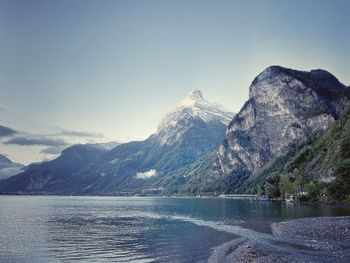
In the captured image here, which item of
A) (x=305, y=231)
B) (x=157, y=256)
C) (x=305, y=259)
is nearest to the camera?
(x=305, y=259)

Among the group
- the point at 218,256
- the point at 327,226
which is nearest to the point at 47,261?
the point at 218,256

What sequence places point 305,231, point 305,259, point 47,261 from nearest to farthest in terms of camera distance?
point 305,259, point 47,261, point 305,231

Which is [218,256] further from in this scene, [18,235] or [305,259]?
[18,235]

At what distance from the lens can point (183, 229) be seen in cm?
10531

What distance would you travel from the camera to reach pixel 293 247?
64.6 meters

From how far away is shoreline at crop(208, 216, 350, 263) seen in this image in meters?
54.4

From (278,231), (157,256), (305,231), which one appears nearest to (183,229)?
(278,231)

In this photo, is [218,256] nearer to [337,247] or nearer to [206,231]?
[337,247]

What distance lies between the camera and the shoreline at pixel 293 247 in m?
54.4

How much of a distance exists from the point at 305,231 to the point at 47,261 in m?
54.7

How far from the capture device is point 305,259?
52969 millimetres

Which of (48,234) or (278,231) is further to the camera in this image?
(48,234)

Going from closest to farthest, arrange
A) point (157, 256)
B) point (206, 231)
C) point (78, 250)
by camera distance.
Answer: point (157, 256)
point (78, 250)
point (206, 231)

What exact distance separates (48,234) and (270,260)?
62.6 metres
